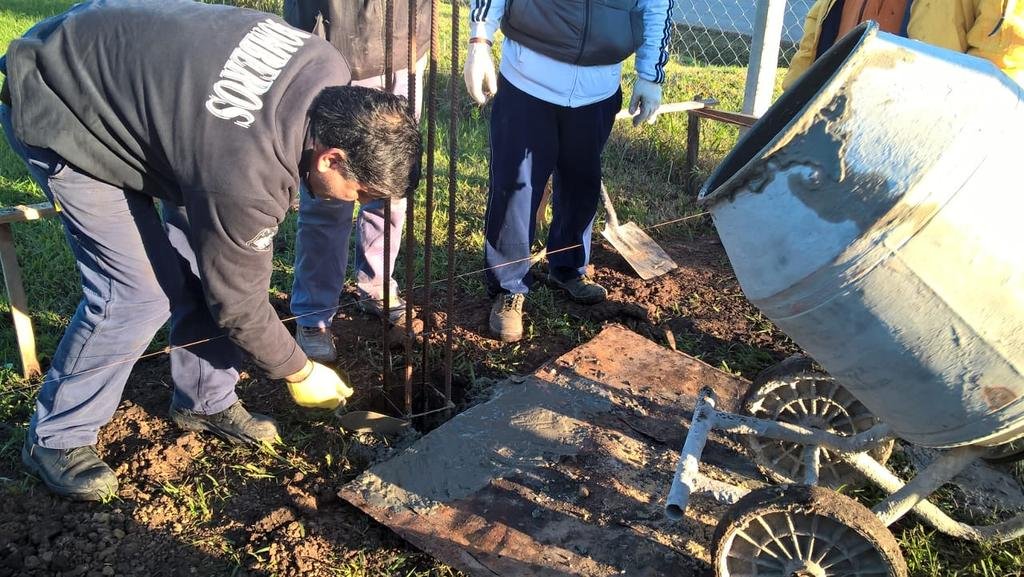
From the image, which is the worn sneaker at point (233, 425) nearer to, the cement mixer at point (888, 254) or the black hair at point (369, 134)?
the black hair at point (369, 134)

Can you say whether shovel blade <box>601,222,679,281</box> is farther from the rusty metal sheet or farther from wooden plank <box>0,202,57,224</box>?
wooden plank <box>0,202,57,224</box>

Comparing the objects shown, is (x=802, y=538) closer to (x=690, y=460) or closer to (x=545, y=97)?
(x=690, y=460)

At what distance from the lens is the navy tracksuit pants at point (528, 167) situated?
3.51m

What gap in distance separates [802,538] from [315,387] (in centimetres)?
158

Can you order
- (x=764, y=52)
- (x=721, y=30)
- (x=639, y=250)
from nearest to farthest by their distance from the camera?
(x=639, y=250) → (x=764, y=52) → (x=721, y=30)

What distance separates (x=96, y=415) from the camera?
2732 millimetres

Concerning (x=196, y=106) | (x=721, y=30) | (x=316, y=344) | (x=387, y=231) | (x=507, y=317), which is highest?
(x=196, y=106)

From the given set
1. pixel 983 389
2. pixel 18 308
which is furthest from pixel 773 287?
pixel 18 308

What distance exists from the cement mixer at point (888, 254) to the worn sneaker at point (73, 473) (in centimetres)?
188

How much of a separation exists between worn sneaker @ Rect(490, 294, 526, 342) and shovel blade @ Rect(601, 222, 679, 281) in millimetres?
847

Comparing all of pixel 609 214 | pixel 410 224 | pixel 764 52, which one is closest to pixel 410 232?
pixel 410 224

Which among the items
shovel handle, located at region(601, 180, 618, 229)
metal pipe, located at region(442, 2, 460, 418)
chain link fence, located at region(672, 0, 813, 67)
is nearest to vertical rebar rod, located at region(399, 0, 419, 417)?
metal pipe, located at region(442, 2, 460, 418)

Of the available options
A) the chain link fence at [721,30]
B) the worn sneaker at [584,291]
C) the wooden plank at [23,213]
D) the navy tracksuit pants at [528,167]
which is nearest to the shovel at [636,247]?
the worn sneaker at [584,291]

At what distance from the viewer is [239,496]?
2.77 m
